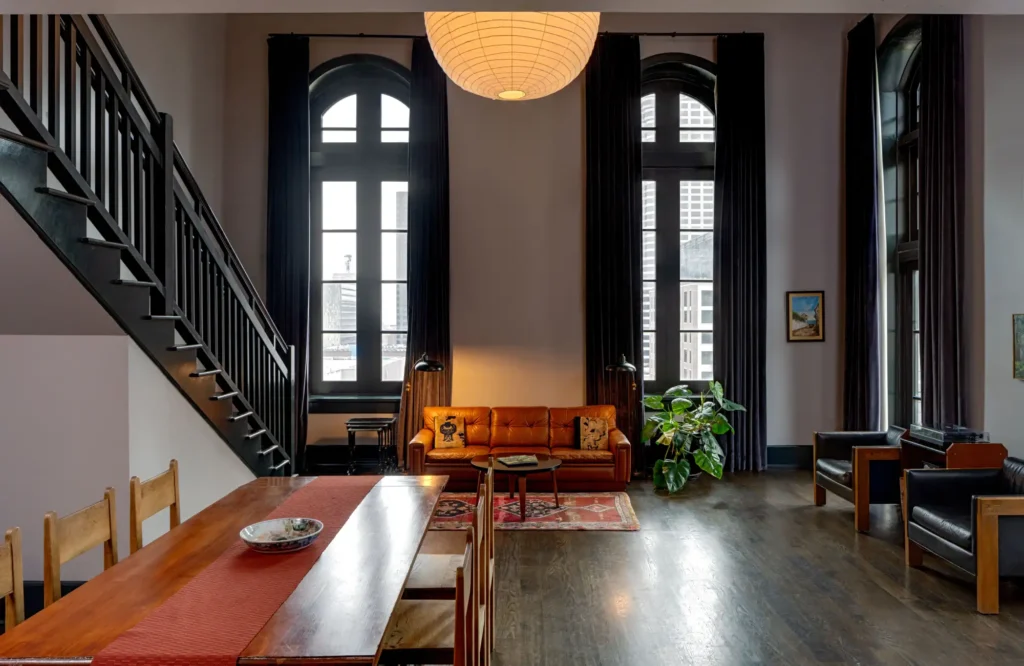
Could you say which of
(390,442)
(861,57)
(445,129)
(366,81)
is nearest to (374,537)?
(390,442)

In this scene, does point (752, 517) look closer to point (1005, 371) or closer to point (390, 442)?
point (1005, 371)

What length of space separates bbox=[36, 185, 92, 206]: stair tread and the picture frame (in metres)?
6.48

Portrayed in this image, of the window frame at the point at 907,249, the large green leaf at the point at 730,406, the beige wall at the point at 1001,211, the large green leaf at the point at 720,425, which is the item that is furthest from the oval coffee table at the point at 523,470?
the window frame at the point at 907,249

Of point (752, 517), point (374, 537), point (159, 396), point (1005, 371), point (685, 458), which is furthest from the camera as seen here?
point (685, 458)

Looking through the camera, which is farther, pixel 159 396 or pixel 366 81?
pixel 366 81

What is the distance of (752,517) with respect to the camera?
605 cm

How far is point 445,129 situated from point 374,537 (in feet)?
19.7

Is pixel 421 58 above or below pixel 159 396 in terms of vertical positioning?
above

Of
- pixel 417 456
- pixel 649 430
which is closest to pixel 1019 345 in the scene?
pixel 649 430

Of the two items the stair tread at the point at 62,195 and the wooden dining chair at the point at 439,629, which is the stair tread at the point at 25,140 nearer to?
the stair tread at the point at 62,195

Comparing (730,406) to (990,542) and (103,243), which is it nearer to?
(990,542)

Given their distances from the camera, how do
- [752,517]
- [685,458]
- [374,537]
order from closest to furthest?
1. [374,537]
2. [752,517]
3. [685,458]

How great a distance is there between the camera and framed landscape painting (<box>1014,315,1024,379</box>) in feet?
18.5

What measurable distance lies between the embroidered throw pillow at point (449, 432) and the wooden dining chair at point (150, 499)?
4.07m
